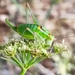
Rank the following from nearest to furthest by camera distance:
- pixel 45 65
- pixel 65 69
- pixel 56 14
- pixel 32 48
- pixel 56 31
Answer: pixel 32 48 → pixel 65 69 → pixel 45 65 → pixel 56 31 → pixel 56 14

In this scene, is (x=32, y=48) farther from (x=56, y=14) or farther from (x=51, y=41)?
(x=56, y=14)

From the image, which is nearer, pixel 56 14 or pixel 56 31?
pixel 56 31

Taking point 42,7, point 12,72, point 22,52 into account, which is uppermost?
point 42,7

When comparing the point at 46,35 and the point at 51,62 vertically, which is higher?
the point at 46,35

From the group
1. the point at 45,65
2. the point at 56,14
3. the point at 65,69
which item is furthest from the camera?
the point at 56,14

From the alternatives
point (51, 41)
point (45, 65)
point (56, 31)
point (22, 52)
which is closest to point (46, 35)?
point (51, 41)

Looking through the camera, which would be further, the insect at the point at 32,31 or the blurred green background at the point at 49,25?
the blurred green background at the point at 49,25

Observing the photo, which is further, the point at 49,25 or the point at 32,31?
the point at 49,25

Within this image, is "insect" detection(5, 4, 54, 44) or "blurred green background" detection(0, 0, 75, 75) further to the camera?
"blurred green background" detection(0, 0, 75, 75)
